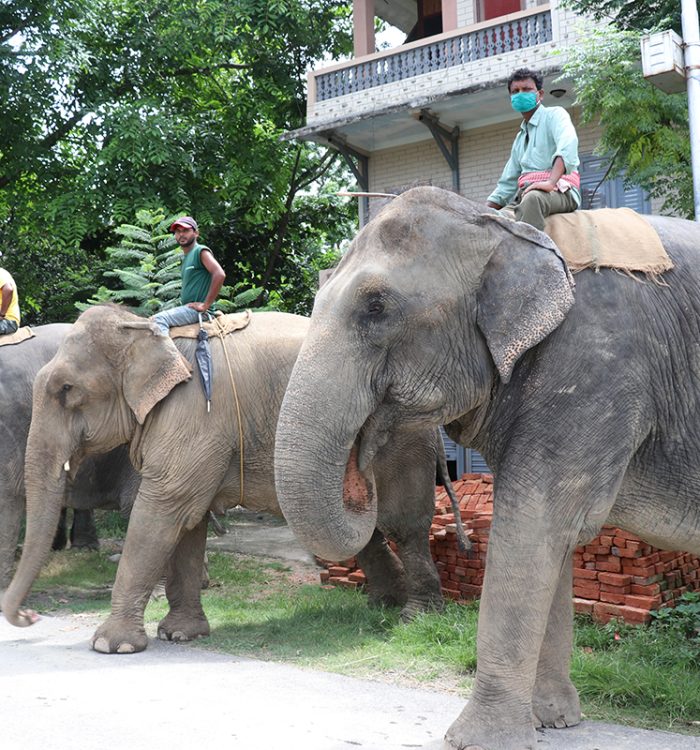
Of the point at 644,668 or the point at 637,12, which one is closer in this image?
the point at 644,668

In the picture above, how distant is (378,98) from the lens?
1517 cm

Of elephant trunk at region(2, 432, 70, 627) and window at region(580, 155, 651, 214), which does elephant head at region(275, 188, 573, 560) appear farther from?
window at region(580, 155, 651, 214)

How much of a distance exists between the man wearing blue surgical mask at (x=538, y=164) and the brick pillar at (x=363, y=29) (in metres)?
12.1

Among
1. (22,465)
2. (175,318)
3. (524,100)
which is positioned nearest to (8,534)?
(22,465)

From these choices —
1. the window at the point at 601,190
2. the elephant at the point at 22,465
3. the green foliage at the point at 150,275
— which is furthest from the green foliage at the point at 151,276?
the window at the point at 601,190

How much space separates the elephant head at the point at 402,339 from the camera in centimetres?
355

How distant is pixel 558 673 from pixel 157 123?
12.5m

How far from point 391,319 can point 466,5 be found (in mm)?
13368

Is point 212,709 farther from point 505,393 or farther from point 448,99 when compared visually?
point 448,99

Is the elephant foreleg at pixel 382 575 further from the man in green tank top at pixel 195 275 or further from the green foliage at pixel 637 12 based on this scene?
the green foliage at pixel 637 12

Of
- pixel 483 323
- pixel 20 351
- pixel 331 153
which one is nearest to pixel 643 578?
pixel 483 323

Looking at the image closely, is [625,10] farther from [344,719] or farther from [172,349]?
[344,719]

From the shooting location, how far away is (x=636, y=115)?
848cm

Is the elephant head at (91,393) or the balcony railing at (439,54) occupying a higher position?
the balcony railing at (439,54)
